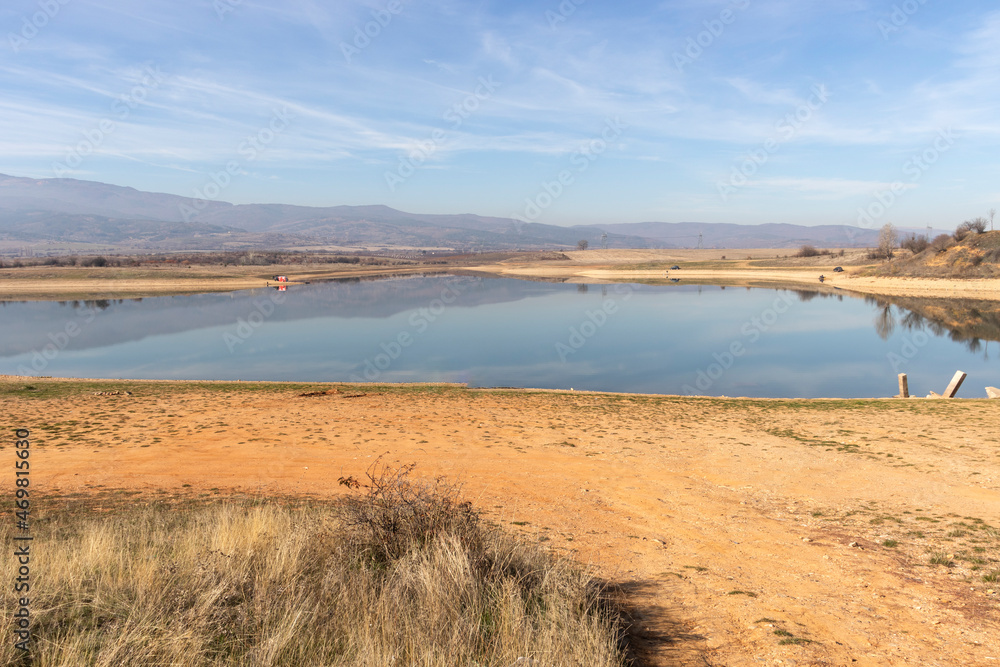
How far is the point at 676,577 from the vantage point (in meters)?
5.51

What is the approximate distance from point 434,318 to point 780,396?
25001 millimetres
